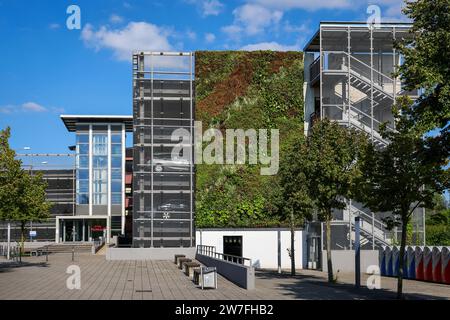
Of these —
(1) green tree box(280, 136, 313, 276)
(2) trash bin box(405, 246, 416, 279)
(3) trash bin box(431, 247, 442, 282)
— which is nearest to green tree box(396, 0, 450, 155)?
(1) green tree box(280, 136, 313, 276)

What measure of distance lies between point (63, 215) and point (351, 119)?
1607 inches

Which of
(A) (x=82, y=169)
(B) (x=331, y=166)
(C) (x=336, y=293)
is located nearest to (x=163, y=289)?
(C) (x=336, y=293)

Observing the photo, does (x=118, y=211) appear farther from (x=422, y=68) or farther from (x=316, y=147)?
(x=422, y=68)

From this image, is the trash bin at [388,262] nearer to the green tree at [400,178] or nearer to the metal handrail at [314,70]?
the metal handrail at [314,70]

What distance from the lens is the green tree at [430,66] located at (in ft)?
53.8

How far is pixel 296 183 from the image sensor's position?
1352 inches

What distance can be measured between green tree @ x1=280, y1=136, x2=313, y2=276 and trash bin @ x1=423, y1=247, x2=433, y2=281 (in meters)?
6.18

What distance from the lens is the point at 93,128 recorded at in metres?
76.4

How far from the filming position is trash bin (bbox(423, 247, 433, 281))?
106 ft

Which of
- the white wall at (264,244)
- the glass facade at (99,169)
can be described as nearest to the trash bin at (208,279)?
the white wall at (264,244)

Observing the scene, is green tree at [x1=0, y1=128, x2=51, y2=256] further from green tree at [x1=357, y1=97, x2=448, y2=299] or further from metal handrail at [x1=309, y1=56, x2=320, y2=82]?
metal handrail at [x1=309, y1=56, x2=320, y2=82]

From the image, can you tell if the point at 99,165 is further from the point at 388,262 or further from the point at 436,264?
the point at 436,264

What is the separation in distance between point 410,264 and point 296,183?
7292 millimetres

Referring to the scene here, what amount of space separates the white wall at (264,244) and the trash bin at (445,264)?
56.7ft
